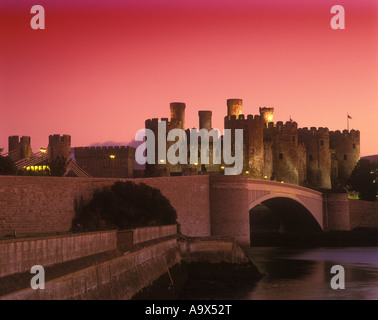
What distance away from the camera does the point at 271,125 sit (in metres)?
76.9

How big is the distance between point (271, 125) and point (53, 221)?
161 feet

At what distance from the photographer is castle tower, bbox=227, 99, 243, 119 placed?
7906cm

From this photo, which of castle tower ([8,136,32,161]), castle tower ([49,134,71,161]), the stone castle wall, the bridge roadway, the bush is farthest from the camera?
castle tower ([8,136,32,161])

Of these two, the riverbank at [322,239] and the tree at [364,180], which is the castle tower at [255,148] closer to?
the riverbank at [322,239]

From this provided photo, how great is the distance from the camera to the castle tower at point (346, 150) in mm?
85125

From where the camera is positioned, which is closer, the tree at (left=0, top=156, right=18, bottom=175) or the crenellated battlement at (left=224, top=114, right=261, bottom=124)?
the tree at (left=0, top=156, right=18, bottom=175)

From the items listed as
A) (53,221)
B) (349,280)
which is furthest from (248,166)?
(53,221)

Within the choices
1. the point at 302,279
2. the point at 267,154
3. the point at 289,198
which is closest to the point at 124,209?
the point at 302,279

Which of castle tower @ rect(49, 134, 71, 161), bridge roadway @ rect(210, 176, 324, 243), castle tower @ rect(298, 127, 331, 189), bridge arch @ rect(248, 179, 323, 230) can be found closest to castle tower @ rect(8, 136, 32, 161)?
castle tower @ rect(49, 134, 71, 161)

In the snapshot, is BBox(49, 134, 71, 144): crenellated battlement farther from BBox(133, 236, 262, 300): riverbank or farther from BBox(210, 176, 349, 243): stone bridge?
BBox(133, 236, 262, 300): riverbank

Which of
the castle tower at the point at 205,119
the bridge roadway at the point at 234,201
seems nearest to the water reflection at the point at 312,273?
the bridge roadway at the point at 234,201

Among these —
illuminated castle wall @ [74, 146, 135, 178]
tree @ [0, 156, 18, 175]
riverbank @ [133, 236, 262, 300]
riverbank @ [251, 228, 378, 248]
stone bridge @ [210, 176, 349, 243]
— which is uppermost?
illuminated castle wall @ [74, 146, 135, 178]

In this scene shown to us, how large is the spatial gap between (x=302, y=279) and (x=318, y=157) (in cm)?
4804
